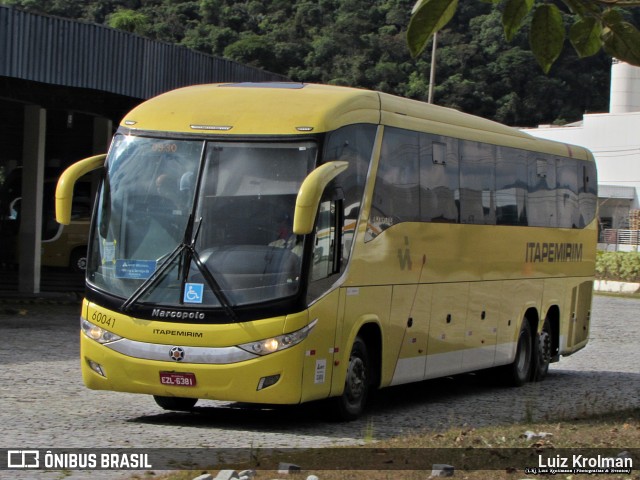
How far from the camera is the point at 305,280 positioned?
11.0 m

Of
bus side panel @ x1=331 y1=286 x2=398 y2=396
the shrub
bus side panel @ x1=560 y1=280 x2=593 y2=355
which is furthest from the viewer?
the shrub

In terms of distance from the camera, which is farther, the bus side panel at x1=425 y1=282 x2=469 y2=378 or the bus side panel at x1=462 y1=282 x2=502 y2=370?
the bus side panel at x1=462 y1=282 x2=502 y2=370

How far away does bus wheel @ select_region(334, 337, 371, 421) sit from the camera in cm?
1195

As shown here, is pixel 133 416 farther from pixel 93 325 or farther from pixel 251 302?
pixel 251 302

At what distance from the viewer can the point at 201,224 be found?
1116 cm

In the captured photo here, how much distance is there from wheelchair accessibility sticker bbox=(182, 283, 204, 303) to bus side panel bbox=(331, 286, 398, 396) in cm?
146

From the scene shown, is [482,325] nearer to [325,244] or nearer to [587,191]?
[325,244]

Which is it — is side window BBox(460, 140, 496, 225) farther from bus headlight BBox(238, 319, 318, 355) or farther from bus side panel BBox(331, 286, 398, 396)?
bus headlight BBox(238, 319, 318, 355)

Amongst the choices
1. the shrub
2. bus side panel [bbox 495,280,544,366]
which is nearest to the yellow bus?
bus side panel [bbox 495,280,544,366]

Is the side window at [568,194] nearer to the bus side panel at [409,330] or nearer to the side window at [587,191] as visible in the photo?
the side window at [587,191]

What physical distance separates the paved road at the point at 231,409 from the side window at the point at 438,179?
89.0 inches

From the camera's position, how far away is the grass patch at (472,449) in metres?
8.51

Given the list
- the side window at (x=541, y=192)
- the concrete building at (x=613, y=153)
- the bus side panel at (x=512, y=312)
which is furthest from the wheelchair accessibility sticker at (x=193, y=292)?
the concrete building at (x=613, y=153)

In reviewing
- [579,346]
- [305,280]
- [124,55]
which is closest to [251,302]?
[305,280]
